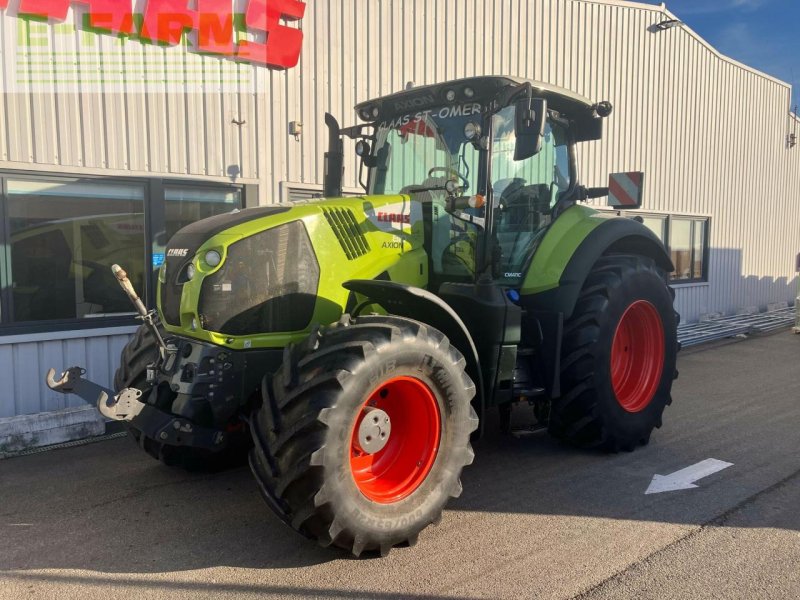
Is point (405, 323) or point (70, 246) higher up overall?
point (70, 246)

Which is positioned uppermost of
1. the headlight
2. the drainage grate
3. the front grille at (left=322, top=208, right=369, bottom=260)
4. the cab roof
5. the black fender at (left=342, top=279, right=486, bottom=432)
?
the cab roof

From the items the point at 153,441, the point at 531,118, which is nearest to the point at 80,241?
the point at 153,441

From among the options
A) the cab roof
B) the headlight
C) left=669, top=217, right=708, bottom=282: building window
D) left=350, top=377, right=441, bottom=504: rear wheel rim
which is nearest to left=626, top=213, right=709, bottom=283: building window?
left=669, top=217, right=708, bottom=282: building window

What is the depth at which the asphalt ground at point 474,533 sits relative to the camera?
124 inches

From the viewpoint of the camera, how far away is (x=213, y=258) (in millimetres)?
3611

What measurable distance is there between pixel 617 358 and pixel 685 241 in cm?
814

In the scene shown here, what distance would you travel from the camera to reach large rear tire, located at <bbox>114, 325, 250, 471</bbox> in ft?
13.4

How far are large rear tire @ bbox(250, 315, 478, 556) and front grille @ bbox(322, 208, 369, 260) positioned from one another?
64cm

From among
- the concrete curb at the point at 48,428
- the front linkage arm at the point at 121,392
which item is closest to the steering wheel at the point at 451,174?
the front linkage arm at the point at 121,392

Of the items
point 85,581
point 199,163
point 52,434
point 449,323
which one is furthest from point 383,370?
point 199,163

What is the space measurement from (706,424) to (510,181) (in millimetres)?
2948

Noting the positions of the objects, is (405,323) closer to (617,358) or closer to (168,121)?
(617,358)

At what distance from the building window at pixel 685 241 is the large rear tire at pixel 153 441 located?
9278mm

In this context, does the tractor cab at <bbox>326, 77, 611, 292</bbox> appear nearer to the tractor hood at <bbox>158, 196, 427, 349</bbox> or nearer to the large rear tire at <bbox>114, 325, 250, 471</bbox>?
the tractor hood at <bbox>158, 196, 427, 349</bbox>
